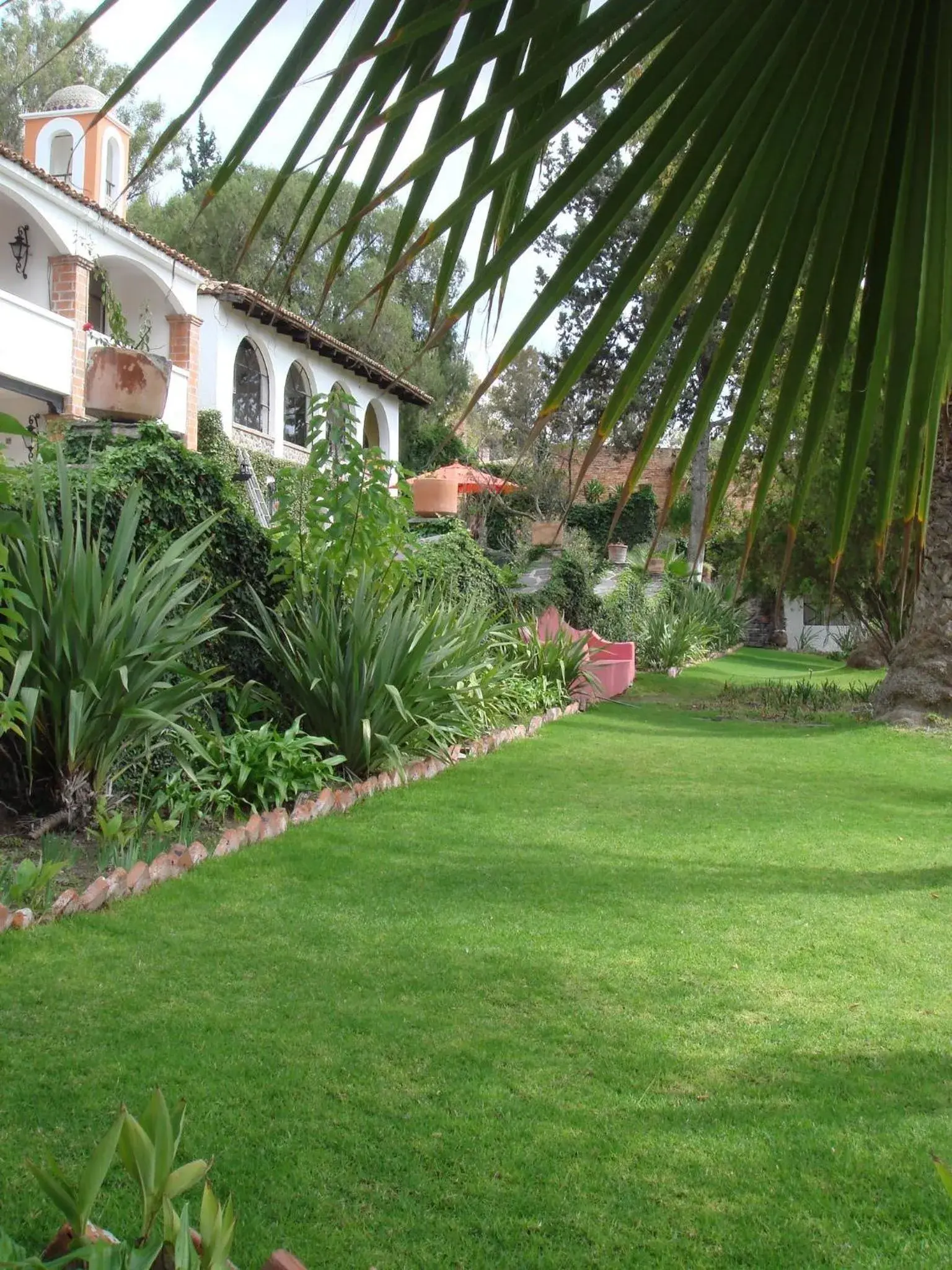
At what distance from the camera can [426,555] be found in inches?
450

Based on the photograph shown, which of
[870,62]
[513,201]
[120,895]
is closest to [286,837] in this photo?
[120,895]

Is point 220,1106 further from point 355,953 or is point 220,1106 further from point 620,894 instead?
point 620,894

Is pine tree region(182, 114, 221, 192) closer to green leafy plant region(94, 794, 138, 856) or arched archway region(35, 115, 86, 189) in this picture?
arched archway region(35, 115, 86, 189)

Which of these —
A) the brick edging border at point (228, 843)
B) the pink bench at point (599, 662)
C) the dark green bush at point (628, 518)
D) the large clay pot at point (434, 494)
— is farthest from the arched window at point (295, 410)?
the brick edging border at point (228, 843)

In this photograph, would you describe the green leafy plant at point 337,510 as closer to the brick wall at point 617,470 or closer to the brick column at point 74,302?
the brick column at point 74,302

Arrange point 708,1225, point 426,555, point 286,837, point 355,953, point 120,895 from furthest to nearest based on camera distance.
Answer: point 426,555 < point 286,837 < point 120,895 < point 355,953 < point 708,1225

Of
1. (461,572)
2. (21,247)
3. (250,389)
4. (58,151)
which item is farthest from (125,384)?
(250,389)

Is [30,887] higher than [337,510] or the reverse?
the reverse

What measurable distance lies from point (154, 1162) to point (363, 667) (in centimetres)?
556

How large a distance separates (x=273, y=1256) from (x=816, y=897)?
391 cm

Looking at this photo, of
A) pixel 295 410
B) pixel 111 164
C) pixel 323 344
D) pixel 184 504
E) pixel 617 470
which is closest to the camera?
pixel 184 504

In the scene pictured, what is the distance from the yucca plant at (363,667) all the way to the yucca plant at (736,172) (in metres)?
5.63

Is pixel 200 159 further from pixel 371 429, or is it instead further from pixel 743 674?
pixel 743 674

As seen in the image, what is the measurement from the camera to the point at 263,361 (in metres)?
23.3
